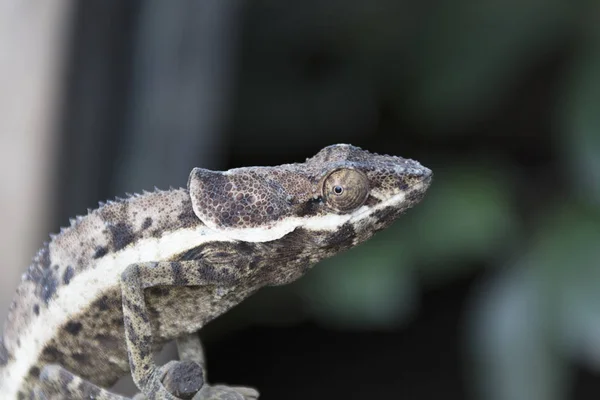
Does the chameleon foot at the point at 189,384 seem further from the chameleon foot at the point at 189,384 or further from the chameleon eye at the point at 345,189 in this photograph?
the chameleon eye at the point at 345,189

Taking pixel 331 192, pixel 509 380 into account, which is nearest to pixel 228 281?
pixel 331 192

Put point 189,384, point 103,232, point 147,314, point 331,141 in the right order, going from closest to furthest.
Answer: point 189,384
point 147,314
point 103,232
point 331,141

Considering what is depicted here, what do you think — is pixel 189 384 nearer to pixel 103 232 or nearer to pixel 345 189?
pixel 103 232

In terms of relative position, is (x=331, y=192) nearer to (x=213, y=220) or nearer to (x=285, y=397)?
(x=213, y=220)

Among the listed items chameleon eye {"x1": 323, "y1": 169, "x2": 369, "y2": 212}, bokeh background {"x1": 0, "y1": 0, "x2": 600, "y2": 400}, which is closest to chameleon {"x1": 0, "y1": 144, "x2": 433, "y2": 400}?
chameleon eye {"x1": 323, "y1": 169, "x2": 369, "y2": 212}

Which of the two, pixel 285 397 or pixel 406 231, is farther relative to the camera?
pixel 285 397

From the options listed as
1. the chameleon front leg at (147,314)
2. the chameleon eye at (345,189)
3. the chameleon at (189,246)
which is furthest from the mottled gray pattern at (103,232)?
the chameleon eye at (345,189)

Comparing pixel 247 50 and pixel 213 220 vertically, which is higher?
pixel 247 50

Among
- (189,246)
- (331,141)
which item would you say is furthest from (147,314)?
(331,141)
